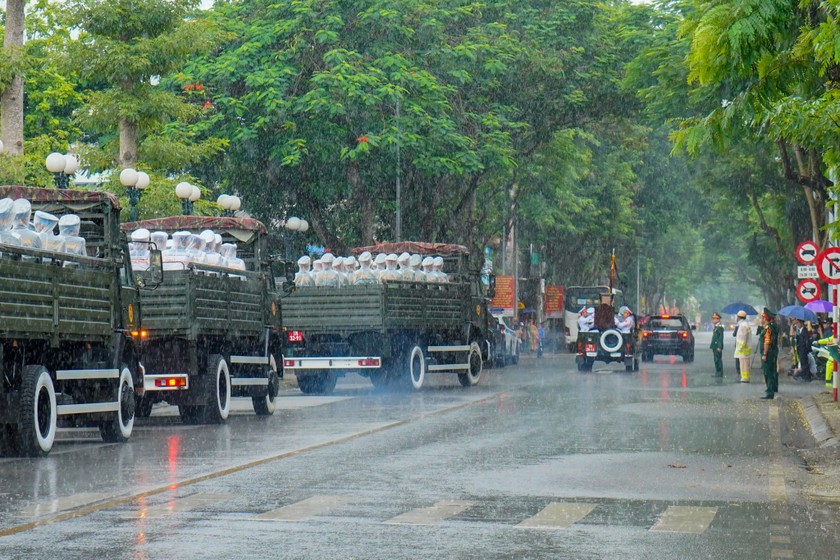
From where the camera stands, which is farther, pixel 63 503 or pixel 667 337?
pixel 667 337

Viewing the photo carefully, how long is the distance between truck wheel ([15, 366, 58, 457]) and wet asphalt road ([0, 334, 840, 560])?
0.22 meters

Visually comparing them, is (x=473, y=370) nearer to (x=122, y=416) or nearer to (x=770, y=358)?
(x=770, y=358)

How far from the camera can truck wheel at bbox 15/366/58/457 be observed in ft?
49.6

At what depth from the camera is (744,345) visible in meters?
34.7

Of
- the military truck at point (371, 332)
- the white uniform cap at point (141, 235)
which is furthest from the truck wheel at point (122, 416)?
the military truck at point (371, 332)

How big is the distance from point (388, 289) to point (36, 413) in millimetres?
13467

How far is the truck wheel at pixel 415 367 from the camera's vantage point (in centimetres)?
2908

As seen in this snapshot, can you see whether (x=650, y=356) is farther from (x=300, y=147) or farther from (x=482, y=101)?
(x=300, y=147)

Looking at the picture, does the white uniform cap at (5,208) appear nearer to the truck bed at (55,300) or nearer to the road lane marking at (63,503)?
the truck bed at (55,300)

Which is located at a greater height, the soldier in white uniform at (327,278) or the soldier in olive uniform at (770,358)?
the soldier in white uniform at (327,278)

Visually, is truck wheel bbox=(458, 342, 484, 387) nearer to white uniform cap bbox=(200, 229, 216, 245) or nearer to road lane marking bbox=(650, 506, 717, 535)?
white uniform cap bbox=(200, 229, 216, 245)

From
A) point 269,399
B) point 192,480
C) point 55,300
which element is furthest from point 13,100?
point 192,480

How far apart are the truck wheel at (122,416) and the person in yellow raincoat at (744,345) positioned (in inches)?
777

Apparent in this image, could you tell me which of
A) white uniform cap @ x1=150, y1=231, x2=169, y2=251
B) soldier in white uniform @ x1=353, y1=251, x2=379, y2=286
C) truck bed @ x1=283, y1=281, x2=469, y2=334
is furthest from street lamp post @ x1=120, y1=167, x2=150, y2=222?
white uniform cap @ x1=150, y1=231, x2=169, y2=251
